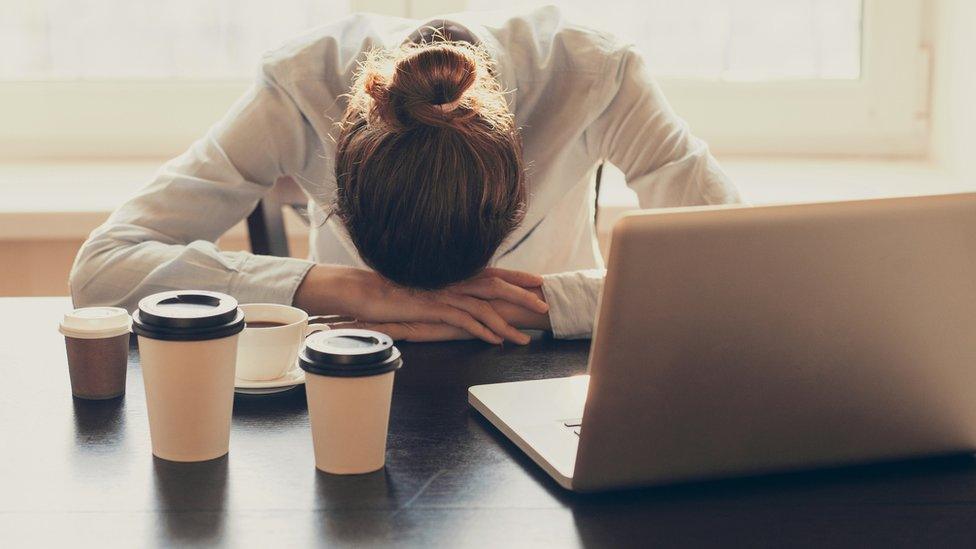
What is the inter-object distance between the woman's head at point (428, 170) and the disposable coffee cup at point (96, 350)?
27cm

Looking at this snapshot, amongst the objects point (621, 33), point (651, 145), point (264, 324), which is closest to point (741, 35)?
point (621, 33)

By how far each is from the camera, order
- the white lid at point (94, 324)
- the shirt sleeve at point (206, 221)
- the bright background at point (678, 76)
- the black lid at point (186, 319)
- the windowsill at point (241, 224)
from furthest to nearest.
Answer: the bright background at point (678, 76) < the windowsill at point (241, 224) < the shirt sleeve at point (206, 221) < the white lid at point (94, 324) < the black lid at point (186, 319)

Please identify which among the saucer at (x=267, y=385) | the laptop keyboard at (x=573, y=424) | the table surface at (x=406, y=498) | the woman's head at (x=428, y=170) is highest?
the woman's head at (x=428, y=170)

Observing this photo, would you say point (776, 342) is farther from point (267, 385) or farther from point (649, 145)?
point (649, 145)

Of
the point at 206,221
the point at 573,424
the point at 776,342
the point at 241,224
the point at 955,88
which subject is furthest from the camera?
the point at 955,88

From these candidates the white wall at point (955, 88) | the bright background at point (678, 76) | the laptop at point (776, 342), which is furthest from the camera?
the bright background at point (678, 76)

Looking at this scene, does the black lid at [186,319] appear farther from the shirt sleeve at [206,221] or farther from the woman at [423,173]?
the shirt sleeve at [206,221]

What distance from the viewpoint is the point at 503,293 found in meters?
1.32

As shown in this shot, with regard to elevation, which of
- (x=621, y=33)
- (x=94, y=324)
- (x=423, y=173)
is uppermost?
(x=621, y=33)

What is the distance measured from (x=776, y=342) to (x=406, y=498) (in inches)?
11.1

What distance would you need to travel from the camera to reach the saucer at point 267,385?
42.0 inches

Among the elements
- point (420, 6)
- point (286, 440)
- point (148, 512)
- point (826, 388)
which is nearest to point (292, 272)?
point (286, 440)

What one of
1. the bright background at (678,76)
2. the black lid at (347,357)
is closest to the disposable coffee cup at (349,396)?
the black lid at (347,357)

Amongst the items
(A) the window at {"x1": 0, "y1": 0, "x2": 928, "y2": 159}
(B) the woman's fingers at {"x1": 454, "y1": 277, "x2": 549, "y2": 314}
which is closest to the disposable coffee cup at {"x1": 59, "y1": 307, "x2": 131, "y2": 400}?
(B) the woman's fingers at {"x1": 454, "y1": 277, "x2": 549, "y2": 314}
